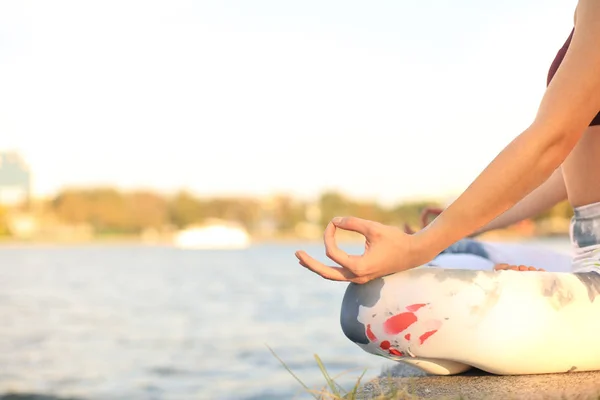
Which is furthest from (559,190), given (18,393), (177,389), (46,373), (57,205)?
(57,205)

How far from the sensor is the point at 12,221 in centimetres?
7775

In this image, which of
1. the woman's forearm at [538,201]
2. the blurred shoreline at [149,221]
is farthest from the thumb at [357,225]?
the blurred shoreline at [149,221]

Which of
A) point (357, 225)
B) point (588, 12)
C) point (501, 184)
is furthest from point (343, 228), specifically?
point (588, 12)

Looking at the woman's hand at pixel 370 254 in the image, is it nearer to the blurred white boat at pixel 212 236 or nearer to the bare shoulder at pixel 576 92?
the bare shoulder at pixel 576 92

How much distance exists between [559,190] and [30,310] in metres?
17.4

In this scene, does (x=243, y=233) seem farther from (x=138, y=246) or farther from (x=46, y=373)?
(x=46, y=373)

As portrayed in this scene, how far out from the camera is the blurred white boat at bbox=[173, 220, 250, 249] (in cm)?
8056

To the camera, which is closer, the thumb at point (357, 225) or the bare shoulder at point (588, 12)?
the thumb at point (357, 225)

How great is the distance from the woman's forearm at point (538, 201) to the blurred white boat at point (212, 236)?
254ft

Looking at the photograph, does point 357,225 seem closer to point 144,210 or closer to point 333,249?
point 333,249

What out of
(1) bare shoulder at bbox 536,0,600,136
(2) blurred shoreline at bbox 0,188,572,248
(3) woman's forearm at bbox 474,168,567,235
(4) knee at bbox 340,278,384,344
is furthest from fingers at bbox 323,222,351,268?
(2) blurred shoreline at bbox 0,188,572,248

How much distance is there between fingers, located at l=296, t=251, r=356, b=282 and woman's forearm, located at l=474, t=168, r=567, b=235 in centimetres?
100

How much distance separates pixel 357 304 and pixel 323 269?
0.20m

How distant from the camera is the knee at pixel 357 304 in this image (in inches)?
68.4
